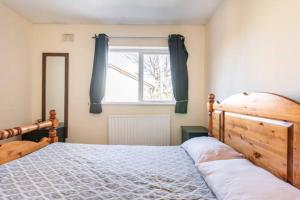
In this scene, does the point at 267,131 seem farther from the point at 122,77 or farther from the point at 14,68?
the point at 14,68

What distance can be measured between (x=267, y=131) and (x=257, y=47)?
76cm

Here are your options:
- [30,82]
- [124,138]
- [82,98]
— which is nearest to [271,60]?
[124,138]

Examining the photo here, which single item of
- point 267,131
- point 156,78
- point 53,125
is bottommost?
point 53,125

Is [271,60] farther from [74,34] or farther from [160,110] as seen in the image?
[74,34]

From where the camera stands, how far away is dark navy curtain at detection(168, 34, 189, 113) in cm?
347

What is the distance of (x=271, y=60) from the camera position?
1601 millimetres

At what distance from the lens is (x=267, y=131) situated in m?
1.40

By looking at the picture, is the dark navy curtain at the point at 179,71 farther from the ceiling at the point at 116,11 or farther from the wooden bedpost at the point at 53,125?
the wooden bedpost at the point at 53,125

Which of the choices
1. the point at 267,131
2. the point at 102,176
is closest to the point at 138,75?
the point at 102,176

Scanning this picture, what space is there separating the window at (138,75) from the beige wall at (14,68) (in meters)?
1.22

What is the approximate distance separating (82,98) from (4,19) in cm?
146

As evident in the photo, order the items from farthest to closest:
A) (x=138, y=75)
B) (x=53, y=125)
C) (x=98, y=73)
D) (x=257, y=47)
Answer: (x=138, y=75) → (x=98, y=73) → (x=53, y=125) → (x=257, y=47)

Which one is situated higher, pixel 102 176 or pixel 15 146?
pixel 15 146

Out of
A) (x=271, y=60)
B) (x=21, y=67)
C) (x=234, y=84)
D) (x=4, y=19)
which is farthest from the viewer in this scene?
(x=21, y=67)
